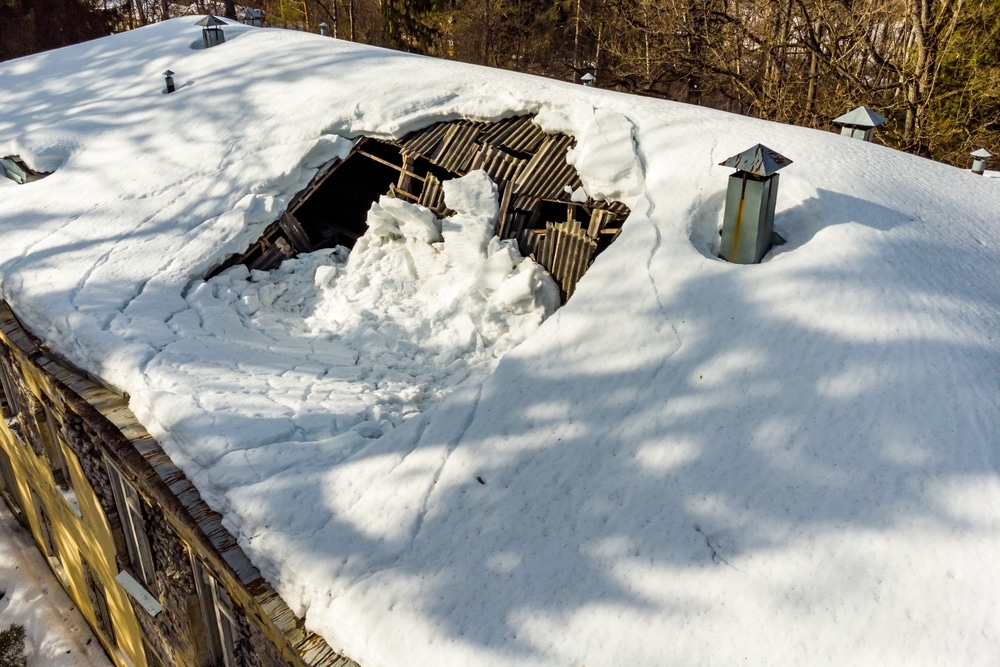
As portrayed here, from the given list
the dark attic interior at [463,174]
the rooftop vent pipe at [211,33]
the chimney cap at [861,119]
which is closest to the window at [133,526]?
the dark attic interior at [463,174]

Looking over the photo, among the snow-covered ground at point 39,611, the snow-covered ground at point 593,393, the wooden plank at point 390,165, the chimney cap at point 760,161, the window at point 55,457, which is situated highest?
the chimney cap at point 760,161

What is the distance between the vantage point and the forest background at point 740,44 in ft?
45.8

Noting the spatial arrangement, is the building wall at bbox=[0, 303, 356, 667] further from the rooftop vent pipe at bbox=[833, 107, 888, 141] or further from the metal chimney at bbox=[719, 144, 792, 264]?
the rooftop vent pipe at bbox=[833, 107, 888, 141]

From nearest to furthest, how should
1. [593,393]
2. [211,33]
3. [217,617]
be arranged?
[593,393], [217,617], [211,33]

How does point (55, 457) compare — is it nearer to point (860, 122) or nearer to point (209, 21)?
point (209, 21)

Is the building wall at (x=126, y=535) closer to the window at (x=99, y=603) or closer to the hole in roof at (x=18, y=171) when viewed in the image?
the window at (x=99, y=603)

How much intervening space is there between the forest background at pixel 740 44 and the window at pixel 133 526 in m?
14.3

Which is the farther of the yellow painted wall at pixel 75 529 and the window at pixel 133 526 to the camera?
the yellow painted wall at pixel 75 529

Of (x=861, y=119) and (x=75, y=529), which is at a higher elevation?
(x=861, y=119)

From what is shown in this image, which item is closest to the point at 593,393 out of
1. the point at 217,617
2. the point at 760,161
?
the point at 760,161

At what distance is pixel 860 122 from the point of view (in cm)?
707

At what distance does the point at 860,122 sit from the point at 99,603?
9.40m

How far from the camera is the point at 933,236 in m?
4.50

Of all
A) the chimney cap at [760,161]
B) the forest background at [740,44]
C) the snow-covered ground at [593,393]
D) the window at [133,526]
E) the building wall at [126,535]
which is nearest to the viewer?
the snow-covered ground at [593,393]
